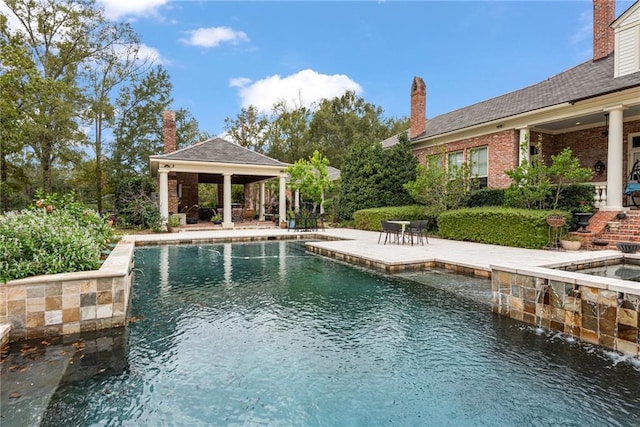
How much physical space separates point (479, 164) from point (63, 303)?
1587cm

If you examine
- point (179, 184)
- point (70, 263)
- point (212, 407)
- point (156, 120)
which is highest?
point (156, 120)

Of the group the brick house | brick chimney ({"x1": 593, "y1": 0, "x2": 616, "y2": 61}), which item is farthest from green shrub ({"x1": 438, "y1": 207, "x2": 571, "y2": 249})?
brick chimney ({"x1": 593, "y1": 0, "x2": 616, "y2": 61})

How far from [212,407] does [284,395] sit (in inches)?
24.4

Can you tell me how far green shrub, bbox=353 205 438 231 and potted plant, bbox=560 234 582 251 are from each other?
4.87 metres

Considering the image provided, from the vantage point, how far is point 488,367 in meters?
3.82

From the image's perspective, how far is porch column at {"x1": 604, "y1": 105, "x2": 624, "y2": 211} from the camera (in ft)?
36.0

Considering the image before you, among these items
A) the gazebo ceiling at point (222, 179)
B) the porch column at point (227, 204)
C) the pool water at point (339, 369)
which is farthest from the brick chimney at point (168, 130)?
the pool water at point (339, 369)

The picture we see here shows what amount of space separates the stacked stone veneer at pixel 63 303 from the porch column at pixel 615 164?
13001 mm

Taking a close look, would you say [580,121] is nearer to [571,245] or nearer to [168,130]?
[571,245]

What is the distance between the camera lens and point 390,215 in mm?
16281

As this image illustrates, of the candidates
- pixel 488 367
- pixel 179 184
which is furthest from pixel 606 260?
pixel 179 184

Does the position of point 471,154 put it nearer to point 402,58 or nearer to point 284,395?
point 402,58

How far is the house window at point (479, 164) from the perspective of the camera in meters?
16.0

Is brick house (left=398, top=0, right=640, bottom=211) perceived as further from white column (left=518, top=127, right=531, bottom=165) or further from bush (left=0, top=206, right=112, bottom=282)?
bush (left=0, top=206, right=112, bottom=282)
